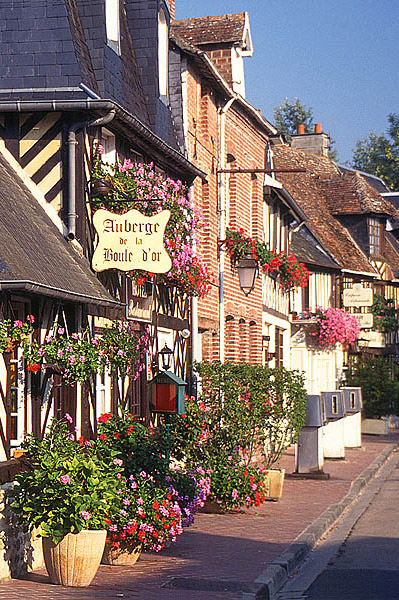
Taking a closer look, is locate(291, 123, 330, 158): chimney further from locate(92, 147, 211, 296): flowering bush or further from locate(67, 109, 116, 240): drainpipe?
locate(67, 109, 116, 240): drainpipe

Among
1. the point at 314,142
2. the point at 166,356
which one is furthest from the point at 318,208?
the point at 166,356

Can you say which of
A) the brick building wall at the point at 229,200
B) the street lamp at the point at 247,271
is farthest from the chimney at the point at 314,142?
the street lamp at the point at 247,271

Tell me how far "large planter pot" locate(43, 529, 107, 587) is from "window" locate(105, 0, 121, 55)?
21.7 ft

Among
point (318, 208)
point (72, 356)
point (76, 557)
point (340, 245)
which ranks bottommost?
point (76, 557)

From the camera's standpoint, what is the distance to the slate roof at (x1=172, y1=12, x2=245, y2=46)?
1941cm

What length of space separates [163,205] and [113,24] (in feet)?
8.34

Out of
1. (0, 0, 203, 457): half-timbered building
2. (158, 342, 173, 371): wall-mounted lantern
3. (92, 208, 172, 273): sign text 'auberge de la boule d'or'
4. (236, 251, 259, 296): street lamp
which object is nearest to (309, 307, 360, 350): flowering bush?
(236, 251, 259, 296): street lamp

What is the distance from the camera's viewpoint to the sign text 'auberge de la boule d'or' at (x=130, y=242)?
1109 cm

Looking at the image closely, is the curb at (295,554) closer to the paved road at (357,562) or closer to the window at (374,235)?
the paved road at (357,562)

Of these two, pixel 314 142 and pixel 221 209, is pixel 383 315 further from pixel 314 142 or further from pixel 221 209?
pixel 221 209

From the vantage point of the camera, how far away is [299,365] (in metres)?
32.0

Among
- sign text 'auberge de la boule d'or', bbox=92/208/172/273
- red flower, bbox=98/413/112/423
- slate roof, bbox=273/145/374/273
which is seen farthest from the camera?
slate roof, bbox=273/145/374/273

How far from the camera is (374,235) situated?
41812mm

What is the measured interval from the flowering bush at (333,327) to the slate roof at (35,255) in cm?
2137
